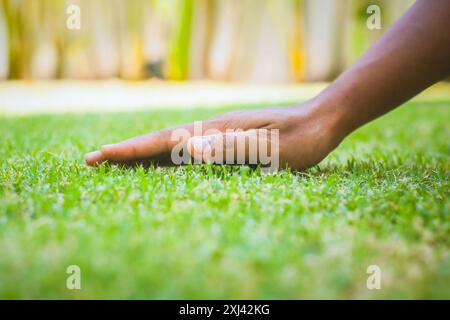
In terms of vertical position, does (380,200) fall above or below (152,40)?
below

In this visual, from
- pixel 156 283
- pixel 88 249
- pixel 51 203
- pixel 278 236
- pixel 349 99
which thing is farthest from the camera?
pixel 349 99

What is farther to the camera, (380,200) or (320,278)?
(380,200)

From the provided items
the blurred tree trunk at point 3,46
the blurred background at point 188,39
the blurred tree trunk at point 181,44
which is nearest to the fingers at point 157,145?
the blurred background at point 188,39

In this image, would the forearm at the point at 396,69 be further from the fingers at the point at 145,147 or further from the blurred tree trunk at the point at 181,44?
the blurred tree trunk at the point at 181,44

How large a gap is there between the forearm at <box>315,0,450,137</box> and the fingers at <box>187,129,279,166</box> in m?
0.24

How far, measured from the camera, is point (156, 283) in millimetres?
951

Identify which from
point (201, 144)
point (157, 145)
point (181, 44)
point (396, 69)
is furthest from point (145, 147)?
point (181, 44)

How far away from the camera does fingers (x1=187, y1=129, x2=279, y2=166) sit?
5.73ft

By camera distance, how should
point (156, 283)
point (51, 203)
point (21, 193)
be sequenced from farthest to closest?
point (21, 193), point (51, 203), point (156, 283)

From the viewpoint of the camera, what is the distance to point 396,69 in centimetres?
175

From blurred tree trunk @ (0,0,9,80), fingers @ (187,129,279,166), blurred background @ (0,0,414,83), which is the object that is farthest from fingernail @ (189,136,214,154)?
blurred tree trunk @ (0,0,9,80)
